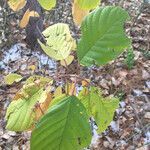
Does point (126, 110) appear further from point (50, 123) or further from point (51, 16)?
point (50, 123)

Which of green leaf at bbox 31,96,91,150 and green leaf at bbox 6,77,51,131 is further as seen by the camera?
green leaf at bbox 6,77,51,131

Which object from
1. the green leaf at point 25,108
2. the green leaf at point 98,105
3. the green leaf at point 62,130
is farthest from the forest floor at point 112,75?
the green leaf at point 62,130

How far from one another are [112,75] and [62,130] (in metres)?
3.24

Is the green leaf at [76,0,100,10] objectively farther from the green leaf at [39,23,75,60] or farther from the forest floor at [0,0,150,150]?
the forest floor at [0,0,150,150]

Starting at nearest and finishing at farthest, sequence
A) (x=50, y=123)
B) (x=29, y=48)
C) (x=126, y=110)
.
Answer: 1. (x=50, y=123)
2. (x=126, y=110)
3. (x=29, y=48)

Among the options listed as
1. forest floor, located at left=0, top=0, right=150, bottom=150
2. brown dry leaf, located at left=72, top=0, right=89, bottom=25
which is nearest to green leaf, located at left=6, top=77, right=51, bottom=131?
brown dry leaf, located at left=72, top=0, right=89, bottom=25

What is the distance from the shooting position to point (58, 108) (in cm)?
61

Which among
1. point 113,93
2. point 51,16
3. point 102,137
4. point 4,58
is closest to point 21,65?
point 4,58

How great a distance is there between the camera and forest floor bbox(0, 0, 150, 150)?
3127mm

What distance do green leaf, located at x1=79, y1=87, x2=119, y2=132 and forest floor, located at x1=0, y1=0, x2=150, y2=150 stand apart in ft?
5.47

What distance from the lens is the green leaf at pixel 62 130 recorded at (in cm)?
58

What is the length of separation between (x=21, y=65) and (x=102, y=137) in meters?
1.53

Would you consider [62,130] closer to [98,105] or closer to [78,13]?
[98,105]

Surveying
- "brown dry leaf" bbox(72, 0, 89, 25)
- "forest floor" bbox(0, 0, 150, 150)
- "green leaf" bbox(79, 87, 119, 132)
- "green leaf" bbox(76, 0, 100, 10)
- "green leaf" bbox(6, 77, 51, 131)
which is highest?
"green leaf" bbox(76, 0, 100, 10)
